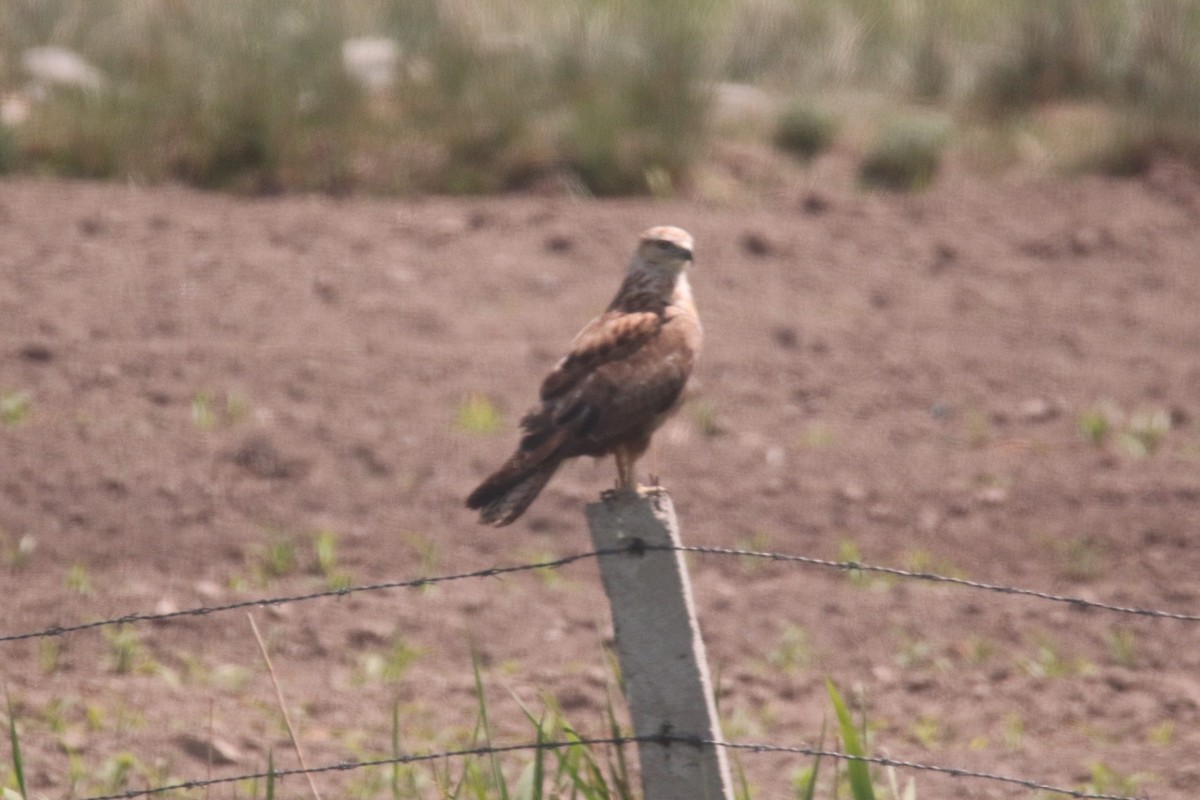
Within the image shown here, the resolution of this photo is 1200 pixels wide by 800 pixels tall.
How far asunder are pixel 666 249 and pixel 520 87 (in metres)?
6.62

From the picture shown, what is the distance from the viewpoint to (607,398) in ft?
14.5

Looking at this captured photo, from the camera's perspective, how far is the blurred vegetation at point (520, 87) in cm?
1061

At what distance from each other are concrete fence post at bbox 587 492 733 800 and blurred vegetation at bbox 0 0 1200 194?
724 centimetres

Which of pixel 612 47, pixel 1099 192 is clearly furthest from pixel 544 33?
pixel 1099 192

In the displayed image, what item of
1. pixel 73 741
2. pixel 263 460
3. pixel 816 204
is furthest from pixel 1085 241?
pixel 73 741

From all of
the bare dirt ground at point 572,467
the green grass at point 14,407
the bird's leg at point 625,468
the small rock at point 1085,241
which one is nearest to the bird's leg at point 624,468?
the bird's leg at point 625,468

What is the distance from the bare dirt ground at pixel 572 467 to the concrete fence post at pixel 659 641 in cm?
171

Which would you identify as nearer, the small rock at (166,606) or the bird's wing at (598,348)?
the bird's wing at (598,348)

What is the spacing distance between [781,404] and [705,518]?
122 cm

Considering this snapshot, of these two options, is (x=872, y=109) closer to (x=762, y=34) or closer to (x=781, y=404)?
(x=762, y=34)

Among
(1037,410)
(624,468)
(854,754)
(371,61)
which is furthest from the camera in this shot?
(371,61)

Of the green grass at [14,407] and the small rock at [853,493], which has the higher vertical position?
the green grass at [14,407]

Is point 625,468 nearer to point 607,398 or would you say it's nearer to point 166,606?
point 607,398

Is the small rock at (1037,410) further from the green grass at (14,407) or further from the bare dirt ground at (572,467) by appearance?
the green grass at (14,407)
